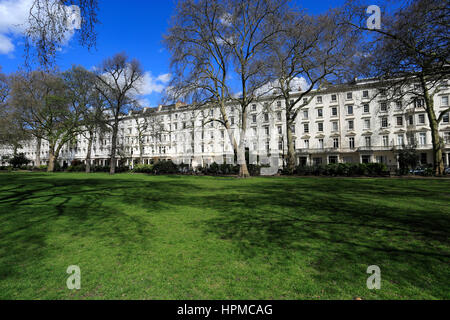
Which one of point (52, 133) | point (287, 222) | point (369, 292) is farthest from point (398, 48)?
point (52, 133)

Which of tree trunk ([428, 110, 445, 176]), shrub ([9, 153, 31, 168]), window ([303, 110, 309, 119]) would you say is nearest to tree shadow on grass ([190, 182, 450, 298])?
tree trunk ([428, 110, 445, 176])

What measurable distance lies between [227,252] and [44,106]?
1740 inches

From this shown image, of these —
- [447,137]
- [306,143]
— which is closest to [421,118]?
[447,137]

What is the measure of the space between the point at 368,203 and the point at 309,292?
6.89 m

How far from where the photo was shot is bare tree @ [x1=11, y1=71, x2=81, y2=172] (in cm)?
3312

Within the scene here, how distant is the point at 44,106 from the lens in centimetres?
3644

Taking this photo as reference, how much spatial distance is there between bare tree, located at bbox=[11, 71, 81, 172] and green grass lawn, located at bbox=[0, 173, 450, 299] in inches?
1398

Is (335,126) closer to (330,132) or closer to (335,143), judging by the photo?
(330,132)

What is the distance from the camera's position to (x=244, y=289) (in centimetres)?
305

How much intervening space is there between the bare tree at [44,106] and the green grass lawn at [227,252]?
3550 centimetres

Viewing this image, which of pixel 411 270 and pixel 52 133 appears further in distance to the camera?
pixel 52 133
